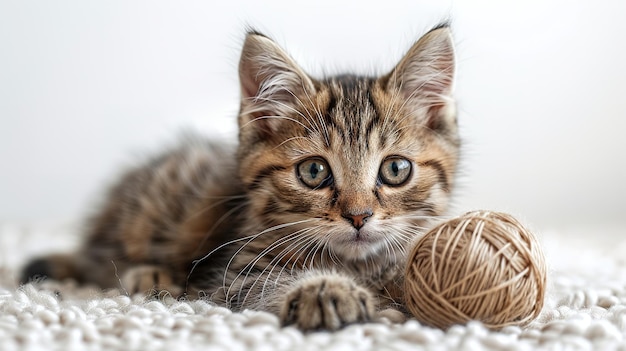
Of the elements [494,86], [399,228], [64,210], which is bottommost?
[64,210]

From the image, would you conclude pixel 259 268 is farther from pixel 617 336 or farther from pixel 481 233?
pixel 617 336

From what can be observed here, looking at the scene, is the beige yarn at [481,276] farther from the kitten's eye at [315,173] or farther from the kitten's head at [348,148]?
the kitten's eye at [315,173]

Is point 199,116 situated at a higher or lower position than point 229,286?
higher

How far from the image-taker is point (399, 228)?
1479mm

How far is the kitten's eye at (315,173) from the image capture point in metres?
1.52

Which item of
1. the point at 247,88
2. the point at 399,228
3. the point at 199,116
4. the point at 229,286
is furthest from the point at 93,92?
the point at 399,228

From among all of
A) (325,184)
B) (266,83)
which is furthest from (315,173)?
(266,83)

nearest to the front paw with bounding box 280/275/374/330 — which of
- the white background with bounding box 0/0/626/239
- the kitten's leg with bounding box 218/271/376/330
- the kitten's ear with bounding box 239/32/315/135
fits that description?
the kitten's leg with bounding box 218/271/376/330

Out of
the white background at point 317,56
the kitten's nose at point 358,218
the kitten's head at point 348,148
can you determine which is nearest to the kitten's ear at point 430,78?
the kitten's head at point 348,148

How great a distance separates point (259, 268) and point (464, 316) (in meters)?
0.55

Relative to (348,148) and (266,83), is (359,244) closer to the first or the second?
(348,148)

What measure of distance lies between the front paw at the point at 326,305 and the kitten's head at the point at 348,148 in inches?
Answer: 6.8

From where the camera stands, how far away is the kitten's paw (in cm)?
180

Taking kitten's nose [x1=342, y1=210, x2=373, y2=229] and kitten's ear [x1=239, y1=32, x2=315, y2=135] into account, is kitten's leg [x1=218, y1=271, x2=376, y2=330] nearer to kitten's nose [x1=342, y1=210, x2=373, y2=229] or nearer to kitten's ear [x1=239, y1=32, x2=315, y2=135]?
kitten's nose [x1=342, y1=210, x2=373, y2=229]
